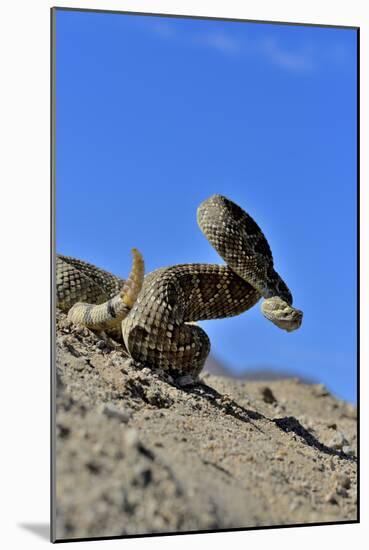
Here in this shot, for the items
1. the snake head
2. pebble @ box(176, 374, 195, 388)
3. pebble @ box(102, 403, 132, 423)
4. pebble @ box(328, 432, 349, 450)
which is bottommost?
pebble @ box(328, 432, 349, 450)

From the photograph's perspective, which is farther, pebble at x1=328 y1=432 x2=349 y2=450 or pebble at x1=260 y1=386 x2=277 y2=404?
pebble at x1=260 y1=386 x2=277 y2=404

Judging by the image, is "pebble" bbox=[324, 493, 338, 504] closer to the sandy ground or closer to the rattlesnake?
the sandy ground

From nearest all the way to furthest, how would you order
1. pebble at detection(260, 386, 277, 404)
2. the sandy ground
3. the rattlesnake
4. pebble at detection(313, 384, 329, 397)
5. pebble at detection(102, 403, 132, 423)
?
the sandy ground < pebble at detection(102, 403, 132, 423) < the rattlesnake < pebble at detection(260, 386, 277, 404) < pebble at detection(313, 384, 329, 397)

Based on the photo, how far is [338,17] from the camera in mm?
7574

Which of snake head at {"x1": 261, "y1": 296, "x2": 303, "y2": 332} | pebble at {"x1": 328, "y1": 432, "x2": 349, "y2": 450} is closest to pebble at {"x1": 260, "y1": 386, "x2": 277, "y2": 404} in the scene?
pebble at {"x1": 328, "y1": 432, "x2": 349, "y2": 450}

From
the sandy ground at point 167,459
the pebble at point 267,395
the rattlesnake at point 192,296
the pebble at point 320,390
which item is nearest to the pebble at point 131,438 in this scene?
the sandy ground at point 167,459

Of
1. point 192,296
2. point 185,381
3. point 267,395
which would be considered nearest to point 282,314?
point 192,296

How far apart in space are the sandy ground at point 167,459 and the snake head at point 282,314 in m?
0.80

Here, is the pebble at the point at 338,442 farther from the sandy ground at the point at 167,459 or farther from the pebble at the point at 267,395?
the pebble at the point at 267,395

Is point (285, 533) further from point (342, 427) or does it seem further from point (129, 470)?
point (342, 427)

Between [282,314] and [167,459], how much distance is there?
88.3 inches

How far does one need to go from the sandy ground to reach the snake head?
802 mm

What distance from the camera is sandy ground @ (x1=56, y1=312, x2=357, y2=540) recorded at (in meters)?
5.80

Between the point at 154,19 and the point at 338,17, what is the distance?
1557 mm
